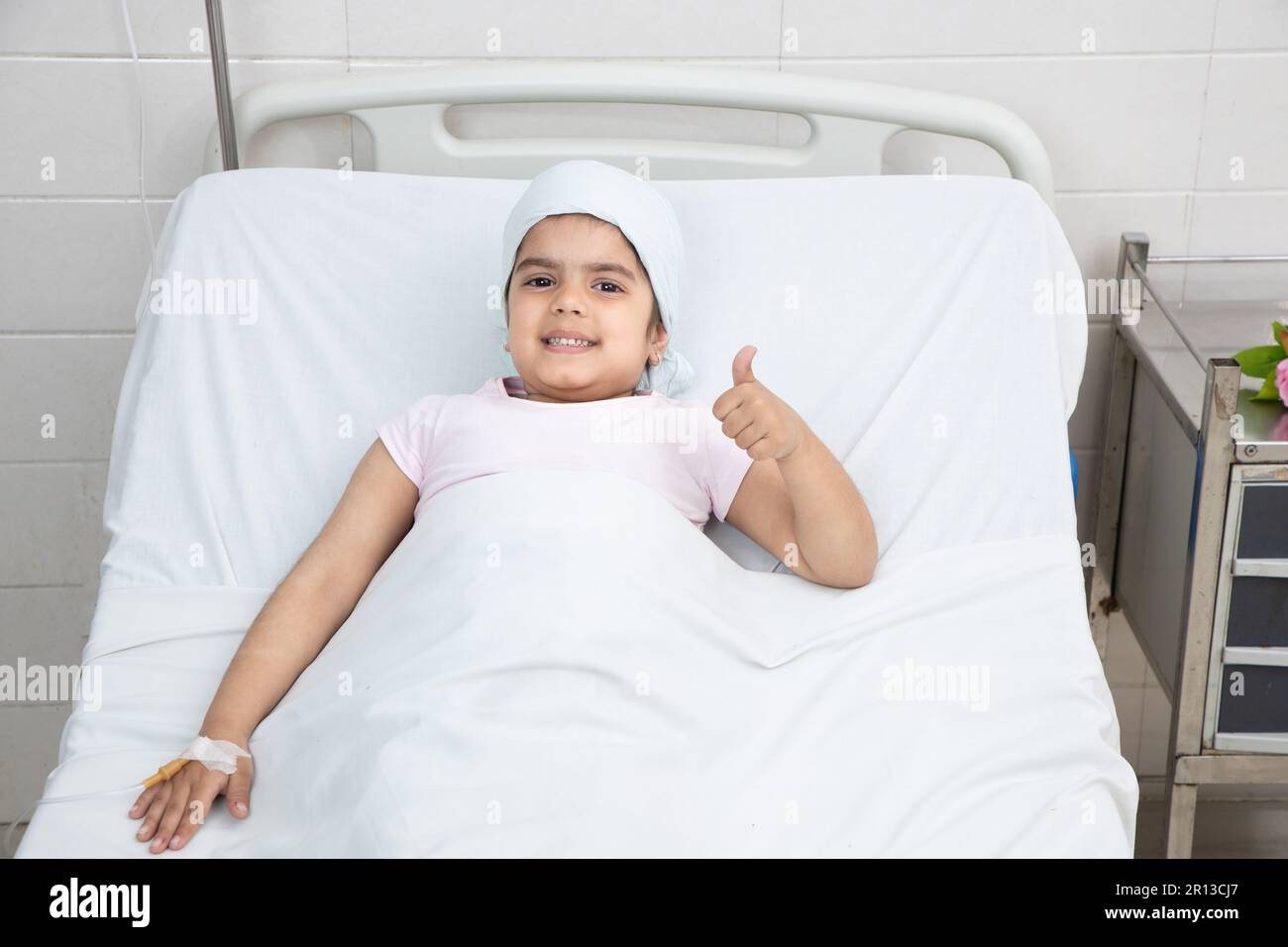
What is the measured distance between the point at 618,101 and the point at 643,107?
121mm

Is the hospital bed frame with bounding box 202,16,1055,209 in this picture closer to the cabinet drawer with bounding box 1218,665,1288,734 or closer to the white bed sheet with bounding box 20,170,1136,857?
the white bed sheet with bounding box 20,170,1136,857

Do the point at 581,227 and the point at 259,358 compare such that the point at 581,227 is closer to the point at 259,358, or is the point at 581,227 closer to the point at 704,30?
the point at 259,358

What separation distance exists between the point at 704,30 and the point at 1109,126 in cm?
59

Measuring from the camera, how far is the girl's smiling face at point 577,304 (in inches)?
50.1

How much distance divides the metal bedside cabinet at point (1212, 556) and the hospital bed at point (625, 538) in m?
0.19

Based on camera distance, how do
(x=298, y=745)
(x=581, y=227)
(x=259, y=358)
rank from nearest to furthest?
(x=298, y=745), (x=581, y=227), (x=259, y=358)

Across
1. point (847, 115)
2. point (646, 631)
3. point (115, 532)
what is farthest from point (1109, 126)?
point (115, 532)

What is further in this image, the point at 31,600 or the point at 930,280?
the point at 31,600

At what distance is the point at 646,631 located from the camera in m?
1.07

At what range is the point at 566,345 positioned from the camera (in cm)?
128
